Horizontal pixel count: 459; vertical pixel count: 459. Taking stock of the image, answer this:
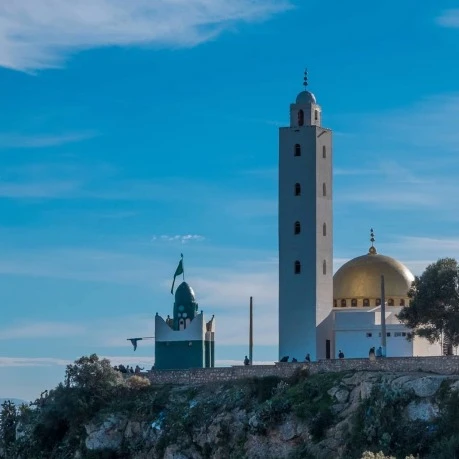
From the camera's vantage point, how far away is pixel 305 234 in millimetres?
75875

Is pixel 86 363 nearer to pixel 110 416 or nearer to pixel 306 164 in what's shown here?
pixel 110 416

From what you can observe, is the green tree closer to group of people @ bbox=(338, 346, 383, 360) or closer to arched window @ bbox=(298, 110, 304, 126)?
group of people @ bbox=(338, 346, 383, 360)

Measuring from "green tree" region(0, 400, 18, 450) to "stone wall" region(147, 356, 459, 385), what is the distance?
883 cm

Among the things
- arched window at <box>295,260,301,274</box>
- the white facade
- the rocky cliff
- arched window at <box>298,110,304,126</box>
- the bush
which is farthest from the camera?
arched window at <box>298,110,304,126</box>

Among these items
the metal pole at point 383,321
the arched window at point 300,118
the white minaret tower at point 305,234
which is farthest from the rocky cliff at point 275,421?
the arched window at point 300,118

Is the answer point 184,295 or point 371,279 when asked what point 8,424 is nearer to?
point 184,295

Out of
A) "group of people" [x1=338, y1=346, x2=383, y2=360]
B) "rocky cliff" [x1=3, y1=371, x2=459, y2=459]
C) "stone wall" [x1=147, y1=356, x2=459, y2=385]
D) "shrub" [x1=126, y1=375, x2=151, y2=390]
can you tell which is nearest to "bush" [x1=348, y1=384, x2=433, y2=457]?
"rocky cliff" [x1=3, y1=371, x2=459, y2=459]

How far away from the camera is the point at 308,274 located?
75.3m

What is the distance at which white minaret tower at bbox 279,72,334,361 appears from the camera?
74.7 meters

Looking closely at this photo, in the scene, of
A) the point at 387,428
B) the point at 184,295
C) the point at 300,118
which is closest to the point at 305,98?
the point at 300,118

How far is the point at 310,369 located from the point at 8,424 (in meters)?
19.2

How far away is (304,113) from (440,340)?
47.6 feet

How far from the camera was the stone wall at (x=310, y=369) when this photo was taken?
64.8 meters

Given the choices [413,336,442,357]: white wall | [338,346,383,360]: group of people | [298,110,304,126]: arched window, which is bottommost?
[338,346,383,360]: group of people
